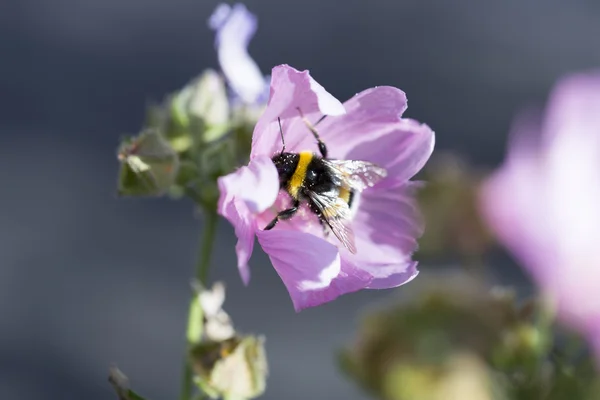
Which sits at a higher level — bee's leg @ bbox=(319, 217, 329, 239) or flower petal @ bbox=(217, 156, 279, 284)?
flower petal @ bbox=(217, 156, 279, 284)

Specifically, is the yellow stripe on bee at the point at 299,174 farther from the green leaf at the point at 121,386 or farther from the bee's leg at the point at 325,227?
the green leaf at the point at 121,386

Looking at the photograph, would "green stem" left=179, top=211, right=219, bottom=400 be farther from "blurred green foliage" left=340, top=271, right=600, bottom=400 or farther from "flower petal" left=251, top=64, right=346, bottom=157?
"blurred green foliage" left=340, top=271, right=600, bottom=400

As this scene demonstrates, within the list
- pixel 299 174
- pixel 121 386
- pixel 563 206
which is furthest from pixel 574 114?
pixel 121 386

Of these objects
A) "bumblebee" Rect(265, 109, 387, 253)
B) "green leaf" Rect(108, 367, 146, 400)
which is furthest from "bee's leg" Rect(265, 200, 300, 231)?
"green leaf" Rect(108, 367, 146, 400)

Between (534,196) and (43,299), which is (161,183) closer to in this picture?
(534,196)

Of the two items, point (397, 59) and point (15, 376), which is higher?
point (397, 59)

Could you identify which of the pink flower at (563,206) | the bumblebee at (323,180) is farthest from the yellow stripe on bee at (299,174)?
the pink flower at (563,206)

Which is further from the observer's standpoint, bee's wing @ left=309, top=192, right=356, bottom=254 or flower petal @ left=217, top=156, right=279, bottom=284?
bee's wing @ left=309, top=192, right=356, bottom=254

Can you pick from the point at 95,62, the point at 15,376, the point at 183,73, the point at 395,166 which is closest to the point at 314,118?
the point at 395,166
